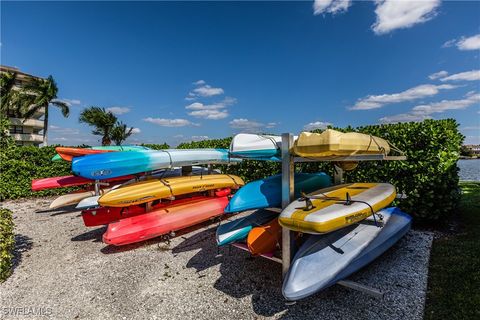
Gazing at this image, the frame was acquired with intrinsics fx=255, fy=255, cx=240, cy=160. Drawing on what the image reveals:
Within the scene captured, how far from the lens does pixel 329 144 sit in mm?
3047

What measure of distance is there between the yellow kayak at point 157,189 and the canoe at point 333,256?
314cm

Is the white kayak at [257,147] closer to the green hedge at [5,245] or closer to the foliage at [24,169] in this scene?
the green hedge at [5,245]

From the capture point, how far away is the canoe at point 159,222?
4816 millimetres

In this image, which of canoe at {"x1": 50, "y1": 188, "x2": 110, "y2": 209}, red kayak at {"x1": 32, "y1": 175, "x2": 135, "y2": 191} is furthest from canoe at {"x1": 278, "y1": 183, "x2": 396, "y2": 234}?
red kayak at {"x1": 32, "y1": 175, "x2": 135, "y2": 191}

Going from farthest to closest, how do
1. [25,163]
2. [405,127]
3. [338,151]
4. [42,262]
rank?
[25,163], [405,127], [42,262], [338,151]

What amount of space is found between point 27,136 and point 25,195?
126ft

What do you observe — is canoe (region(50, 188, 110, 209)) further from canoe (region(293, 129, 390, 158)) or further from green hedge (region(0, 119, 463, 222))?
green hedge (region(0, 119, 463, 222))

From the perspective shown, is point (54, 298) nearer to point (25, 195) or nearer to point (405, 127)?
point (405, 127)

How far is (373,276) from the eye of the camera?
366 centimetres

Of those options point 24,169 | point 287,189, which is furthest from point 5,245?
point 24,169

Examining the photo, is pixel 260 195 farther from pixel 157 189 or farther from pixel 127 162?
pixel 127 162

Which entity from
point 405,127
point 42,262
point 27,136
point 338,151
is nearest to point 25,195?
point 42,262

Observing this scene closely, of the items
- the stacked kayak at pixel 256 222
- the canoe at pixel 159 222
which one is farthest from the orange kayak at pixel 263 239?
the canoe at pixel 159 222

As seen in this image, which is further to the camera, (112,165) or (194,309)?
(112,165)
